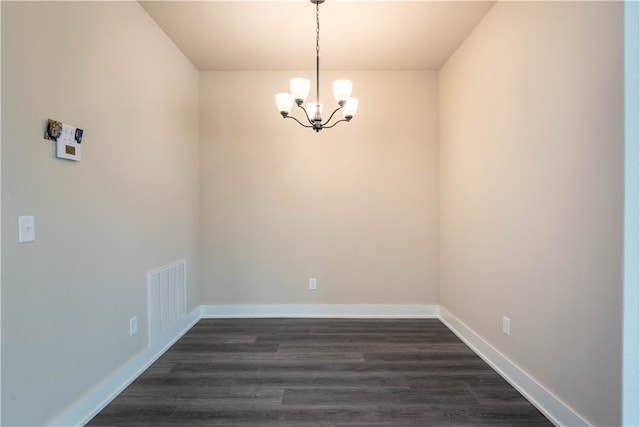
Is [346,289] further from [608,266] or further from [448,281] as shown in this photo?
[608,266]

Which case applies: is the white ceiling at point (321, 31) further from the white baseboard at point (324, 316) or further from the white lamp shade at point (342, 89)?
the white baseboard at point (324, 316)

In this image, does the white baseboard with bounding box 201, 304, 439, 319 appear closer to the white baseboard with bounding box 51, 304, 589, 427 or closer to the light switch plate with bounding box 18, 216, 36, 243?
the white baseboard with bounding box 51, 304, 589, 427

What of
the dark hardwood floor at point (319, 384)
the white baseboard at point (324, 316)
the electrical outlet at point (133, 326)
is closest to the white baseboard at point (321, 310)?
the white baseboard at point (324, 316)

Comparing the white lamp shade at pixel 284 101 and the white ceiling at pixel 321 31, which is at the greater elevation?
the white ceiling at pixel 321 31

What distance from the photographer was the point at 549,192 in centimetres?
180

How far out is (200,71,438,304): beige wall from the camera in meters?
3.47

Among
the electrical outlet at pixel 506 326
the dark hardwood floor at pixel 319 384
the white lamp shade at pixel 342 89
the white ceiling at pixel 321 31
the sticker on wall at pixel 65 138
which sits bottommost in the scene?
the dark hardwood floor at pixel 319 384

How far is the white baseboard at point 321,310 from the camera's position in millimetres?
3494

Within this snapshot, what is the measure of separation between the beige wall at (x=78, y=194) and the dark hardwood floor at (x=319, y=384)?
0.44 m

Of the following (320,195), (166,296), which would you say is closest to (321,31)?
(320,195)

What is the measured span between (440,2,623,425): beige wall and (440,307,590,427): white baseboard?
47 mm

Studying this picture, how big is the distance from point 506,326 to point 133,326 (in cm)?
279

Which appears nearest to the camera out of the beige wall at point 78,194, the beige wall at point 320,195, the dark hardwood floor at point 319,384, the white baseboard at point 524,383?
the beige wall at point 78,194

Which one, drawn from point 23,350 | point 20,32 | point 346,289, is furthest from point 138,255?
point 346,289
